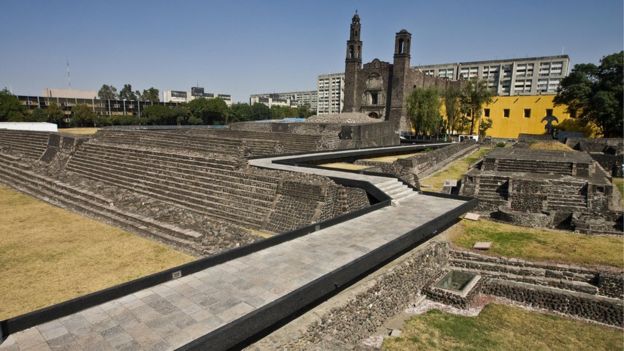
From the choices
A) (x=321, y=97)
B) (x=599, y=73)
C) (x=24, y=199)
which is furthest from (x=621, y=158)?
(x=321, y=97)

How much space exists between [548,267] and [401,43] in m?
37.0

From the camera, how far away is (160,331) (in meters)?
4.73

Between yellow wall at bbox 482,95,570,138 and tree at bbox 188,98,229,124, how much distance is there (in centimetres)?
4535

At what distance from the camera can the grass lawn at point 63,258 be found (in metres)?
7.93

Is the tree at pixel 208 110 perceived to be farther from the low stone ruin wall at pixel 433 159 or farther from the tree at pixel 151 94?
the low stone ruin wall at pixel 433 159

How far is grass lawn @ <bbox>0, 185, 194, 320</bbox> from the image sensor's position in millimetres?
7926

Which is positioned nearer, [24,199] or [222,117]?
[24,199]

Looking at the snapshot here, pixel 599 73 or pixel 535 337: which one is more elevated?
pixel 599 73

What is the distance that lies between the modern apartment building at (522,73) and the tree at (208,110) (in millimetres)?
44604

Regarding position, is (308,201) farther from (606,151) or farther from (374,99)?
(374,99)

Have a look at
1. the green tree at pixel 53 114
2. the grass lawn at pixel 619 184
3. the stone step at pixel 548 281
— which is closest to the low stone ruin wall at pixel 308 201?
the stone step at pixel 548 281

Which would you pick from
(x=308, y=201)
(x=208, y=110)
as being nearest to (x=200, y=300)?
(x=308, y=201)

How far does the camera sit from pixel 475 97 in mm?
39719

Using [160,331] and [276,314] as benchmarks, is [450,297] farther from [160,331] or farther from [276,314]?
[160,331]
